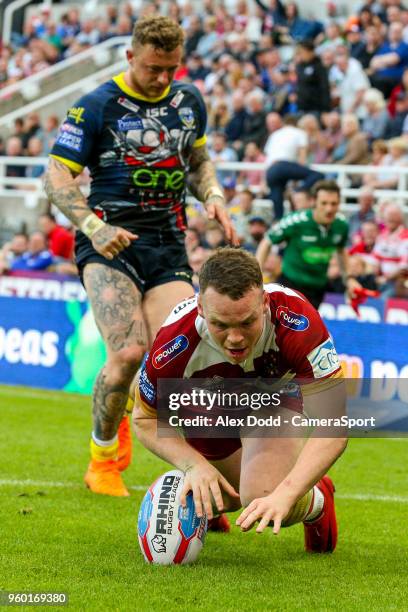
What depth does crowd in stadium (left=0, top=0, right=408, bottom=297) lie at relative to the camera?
1483 cm

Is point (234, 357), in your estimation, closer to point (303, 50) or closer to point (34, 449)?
point (34, 449)

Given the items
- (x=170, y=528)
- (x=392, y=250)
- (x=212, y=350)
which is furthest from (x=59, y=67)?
(x=170, y=528)

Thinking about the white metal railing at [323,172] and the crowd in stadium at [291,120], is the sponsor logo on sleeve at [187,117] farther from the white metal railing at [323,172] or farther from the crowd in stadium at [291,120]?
the white metal railing at [323,172]

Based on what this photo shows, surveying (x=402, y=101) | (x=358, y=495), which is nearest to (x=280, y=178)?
(x=402, y=101)

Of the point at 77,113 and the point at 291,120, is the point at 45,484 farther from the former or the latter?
the point at 291,120

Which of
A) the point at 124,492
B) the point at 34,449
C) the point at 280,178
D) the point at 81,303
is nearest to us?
the point at 124,492

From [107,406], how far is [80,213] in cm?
118

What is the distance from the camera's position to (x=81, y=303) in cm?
1376

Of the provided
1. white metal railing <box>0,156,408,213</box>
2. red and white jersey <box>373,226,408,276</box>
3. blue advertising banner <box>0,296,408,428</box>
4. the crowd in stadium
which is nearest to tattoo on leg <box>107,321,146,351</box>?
blue advertising banner <box>0,296,408,428</box>

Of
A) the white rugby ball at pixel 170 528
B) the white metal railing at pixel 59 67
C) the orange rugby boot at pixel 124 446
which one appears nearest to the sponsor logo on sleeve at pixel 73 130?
the orange rugby boot at pixel 124 446

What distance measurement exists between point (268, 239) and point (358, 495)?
5087mm

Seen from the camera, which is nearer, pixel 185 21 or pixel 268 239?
pixel 268 239

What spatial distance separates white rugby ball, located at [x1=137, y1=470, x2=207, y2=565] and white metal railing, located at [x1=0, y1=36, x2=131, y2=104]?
64.2 ft

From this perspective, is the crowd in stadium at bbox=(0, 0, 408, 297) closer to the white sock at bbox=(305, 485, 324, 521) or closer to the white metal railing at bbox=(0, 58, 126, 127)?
the white metal railing at bbox=(0, 58, 126, 127)
